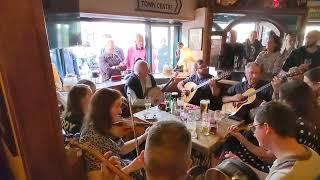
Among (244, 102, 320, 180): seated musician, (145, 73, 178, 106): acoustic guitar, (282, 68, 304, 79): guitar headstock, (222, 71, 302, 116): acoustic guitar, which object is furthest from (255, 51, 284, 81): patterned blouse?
(244, 102, 320, 180): seated musician

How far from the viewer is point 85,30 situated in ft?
Result: 14.8

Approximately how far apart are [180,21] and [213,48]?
95 centimetres

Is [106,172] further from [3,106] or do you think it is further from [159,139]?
[3,106]

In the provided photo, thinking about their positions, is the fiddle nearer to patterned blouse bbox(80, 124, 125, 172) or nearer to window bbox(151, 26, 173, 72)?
patterned blouse bbox(80, 124, 125, 172)

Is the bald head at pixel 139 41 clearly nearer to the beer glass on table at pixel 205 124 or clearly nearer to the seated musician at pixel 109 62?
the seated musician at pixel 109 62

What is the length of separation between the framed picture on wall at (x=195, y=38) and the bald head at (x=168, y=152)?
4397mm

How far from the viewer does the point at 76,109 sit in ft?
6.72

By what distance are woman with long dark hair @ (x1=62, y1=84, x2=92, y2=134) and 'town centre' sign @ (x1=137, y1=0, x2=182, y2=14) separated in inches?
101

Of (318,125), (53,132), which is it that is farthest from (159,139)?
(318,125)

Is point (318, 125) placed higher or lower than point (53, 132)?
lower

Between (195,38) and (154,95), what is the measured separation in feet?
7.35

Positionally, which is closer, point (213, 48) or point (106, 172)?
point (106, 172)

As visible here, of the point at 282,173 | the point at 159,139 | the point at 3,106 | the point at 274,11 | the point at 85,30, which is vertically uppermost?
the point at 274,11

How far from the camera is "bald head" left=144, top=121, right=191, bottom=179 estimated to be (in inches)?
36.8
